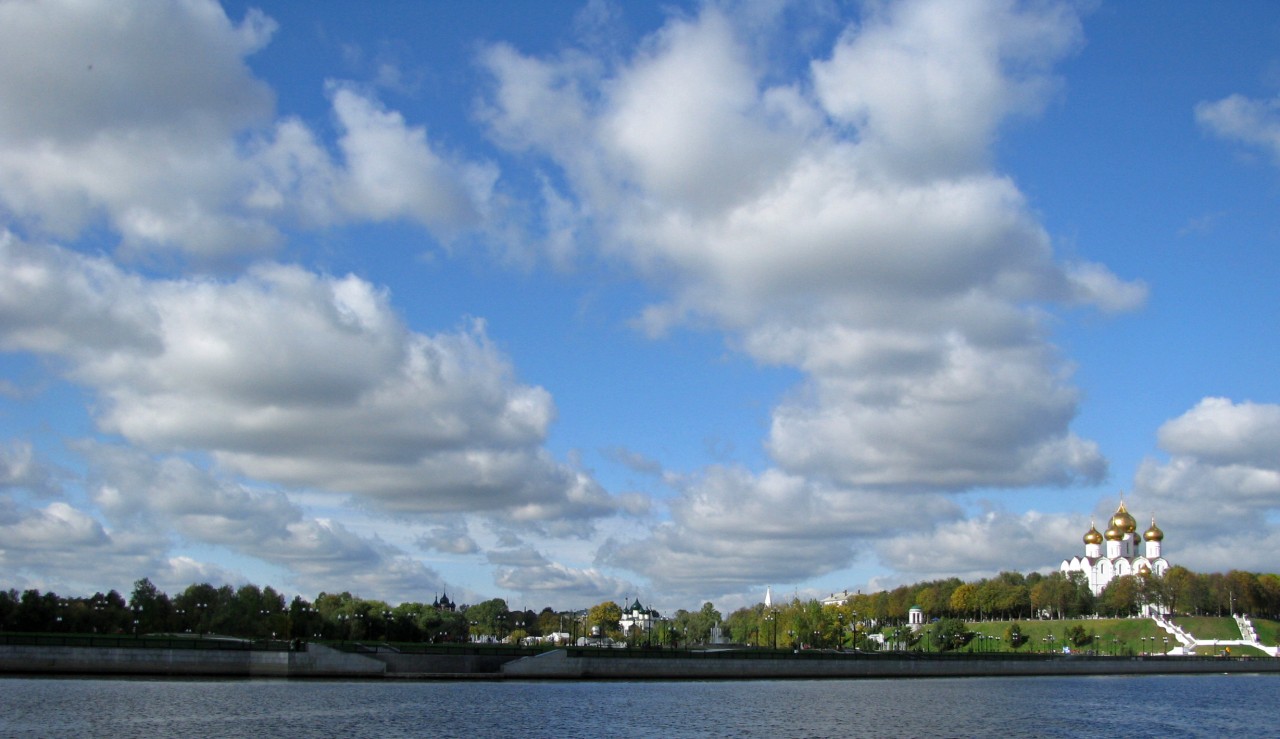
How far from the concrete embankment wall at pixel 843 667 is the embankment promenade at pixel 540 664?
9 centimetres

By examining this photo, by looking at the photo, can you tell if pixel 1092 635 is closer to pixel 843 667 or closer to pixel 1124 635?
pixel 1124 635

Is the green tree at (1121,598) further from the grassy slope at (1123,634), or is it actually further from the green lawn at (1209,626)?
the green lawn at (1209,626)

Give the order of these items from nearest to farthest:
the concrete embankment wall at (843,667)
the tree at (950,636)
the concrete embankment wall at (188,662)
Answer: the concrete embankment wall at (188,662) < the concrete embankment wall at (843,667) < the tree at (950,636)

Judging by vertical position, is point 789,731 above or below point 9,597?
below

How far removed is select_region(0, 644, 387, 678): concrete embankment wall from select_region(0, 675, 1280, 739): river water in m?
2.66

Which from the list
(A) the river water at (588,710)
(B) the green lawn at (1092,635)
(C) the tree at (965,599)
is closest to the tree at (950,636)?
(B) the green lawn at (1092,635)

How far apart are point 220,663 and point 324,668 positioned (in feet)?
22.9

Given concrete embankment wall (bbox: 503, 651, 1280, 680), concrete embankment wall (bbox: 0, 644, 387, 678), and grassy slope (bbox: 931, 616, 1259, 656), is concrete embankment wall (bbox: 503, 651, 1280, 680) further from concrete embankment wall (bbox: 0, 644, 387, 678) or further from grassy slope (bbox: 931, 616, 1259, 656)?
grassy slope (bbox: 931, 616, 1259, 656)

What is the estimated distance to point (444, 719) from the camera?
54.8 metres

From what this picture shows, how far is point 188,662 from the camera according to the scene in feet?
256

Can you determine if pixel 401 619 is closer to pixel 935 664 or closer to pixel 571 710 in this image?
pixel 935 664

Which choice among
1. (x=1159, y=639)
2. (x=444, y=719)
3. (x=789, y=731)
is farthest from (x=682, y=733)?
(x=1159, y=639)

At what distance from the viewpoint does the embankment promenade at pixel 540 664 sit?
7600 cm

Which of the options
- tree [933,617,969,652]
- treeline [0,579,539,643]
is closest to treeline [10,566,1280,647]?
treeline [0,579,539,643]
